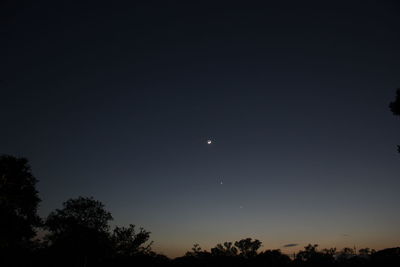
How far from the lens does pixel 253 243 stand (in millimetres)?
119500

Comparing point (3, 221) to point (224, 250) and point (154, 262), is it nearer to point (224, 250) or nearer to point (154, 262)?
point (154, 262)

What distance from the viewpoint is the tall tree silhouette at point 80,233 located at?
47000 millimetres

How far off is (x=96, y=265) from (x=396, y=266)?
4134cm

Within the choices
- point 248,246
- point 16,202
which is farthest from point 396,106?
point 248,246

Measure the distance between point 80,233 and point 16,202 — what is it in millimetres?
20561

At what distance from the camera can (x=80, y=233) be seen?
4925cm

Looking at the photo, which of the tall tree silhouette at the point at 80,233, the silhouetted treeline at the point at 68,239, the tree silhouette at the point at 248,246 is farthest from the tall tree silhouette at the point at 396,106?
the tree silhouette at the point at 248,246

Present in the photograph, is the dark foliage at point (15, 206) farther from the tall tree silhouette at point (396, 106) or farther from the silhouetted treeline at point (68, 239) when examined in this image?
the tall tree silhouette at point (396, 106)

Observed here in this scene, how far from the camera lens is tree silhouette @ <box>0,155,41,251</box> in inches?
1176

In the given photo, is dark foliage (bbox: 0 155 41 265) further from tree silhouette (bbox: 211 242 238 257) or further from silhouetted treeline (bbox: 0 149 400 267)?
tree silhouette (bbox: 211 242 238 257)

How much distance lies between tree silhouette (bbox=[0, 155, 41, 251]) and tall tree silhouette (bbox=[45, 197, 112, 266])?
13.8 metres

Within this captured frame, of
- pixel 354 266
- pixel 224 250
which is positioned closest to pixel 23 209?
pixel 354 266

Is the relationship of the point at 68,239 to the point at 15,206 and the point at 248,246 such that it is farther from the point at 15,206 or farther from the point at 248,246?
the point at 248,246

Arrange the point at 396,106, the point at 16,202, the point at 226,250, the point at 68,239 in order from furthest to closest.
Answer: the point at 226,250
the point at 68,239
the point at 16,202
the point at 396,106
